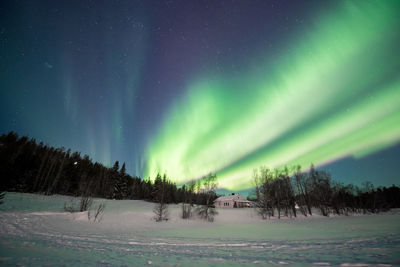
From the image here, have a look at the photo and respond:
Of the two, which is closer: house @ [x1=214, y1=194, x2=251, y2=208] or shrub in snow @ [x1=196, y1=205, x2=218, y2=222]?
shrub in snow @ [x1=196, y1=205, x2=218, y2=222]

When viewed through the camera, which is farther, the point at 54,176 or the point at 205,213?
the point at 54,176

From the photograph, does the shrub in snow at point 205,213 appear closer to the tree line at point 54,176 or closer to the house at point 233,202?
the tree line at point 54,176

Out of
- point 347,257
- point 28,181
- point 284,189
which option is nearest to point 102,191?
point 28,181

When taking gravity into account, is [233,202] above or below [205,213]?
below

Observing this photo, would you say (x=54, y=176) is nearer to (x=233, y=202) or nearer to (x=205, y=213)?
(x=205, y=213)

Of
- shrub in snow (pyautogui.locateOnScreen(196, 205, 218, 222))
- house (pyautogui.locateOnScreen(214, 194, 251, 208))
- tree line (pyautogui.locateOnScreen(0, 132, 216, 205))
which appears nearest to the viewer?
shrub in snow (pyautogui.locateOnScreen(196, 205, 218, 222))

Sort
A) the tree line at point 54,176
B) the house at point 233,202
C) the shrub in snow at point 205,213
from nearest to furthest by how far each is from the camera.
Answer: the shrub in snow at point 205,213, the tree line at point 54,176, the house at point 233,202

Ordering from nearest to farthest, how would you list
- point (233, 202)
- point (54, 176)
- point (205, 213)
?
point (205, 213) → point (54, 176) → point (233, 202)

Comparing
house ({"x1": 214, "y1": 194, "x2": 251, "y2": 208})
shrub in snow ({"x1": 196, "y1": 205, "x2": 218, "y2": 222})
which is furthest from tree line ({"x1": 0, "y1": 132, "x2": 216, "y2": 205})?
house ({"x1": 214, "y1": 194, "x2": 251, "y2": 208})

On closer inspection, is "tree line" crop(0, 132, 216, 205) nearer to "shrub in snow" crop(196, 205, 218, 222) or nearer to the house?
"shrub in snow" crop(196, 205, 218, 222)

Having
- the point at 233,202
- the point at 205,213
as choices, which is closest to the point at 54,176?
the point at 205,213

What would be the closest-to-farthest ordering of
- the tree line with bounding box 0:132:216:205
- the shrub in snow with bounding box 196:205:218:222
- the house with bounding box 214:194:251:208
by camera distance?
the shrub in snow with bounding box 196:205:218:222
the tree line with bounding box 0:132:216:205
the house with bounding box 214:194:251:208

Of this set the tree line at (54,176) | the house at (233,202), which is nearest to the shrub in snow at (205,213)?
the tree line at (54,176)

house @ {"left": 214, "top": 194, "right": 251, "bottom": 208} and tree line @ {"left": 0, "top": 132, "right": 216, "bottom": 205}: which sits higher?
tree line @ {"left": 0, "top": 132, "right": 216, "bottom": 205}
